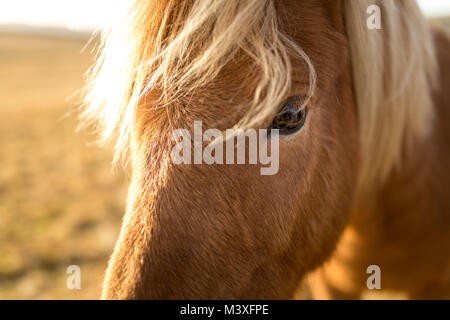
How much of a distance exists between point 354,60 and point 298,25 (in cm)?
38

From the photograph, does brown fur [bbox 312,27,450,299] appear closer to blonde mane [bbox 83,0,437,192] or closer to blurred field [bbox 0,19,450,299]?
blonde mane [bbox 83,0,437,192]

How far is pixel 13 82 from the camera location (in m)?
20.4

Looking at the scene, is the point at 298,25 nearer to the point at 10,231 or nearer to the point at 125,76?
the point at 125,76

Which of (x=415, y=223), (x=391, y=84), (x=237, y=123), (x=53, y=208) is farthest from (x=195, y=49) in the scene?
(x=53, y=208)

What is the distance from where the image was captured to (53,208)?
5.24 m

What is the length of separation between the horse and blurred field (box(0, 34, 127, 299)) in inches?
20.2

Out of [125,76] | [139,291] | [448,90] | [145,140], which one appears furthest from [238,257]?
[448,90]

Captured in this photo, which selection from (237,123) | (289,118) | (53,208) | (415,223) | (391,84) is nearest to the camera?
(237,123)

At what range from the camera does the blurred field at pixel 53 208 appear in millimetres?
3768

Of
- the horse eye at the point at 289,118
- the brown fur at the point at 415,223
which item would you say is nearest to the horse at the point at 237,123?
the horse eye at the point at 289,118

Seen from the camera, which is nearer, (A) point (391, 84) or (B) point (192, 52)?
(B) point (192, 52)

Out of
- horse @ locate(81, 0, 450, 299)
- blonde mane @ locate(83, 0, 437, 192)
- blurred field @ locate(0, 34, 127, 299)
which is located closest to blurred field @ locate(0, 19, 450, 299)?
blurred field @ locate(0, 34, 127, 299)

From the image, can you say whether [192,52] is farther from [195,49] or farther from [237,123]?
[237,123]
